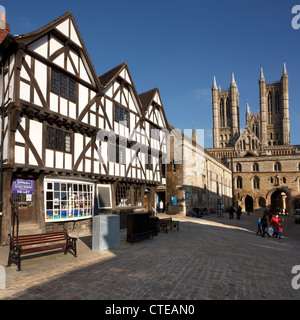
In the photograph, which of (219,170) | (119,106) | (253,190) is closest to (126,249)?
(119,106)

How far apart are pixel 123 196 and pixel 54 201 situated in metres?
6.40

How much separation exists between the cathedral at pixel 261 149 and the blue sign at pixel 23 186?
36.0 m

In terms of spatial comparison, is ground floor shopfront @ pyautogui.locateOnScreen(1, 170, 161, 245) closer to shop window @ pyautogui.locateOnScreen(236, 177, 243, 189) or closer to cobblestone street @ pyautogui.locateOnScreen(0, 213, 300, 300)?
cobblestone street @ pyautogui.locateOnScreen(0, 213, 300, 300)

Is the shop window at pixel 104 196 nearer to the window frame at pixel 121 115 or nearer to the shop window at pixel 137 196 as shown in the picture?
the shop window at pixel 137 196

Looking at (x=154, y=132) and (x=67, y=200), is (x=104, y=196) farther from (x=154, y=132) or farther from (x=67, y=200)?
(x=154, y=132)

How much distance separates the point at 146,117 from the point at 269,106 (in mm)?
87785

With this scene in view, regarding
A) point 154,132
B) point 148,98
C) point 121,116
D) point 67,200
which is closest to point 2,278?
point 67,200

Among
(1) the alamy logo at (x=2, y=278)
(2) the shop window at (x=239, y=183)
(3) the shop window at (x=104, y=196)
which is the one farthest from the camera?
(2) the shop window at (x=239, y=183)

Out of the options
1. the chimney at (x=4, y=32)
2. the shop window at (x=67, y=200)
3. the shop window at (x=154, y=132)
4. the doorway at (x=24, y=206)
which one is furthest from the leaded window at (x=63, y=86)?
the shop window at (x=154, y=132)

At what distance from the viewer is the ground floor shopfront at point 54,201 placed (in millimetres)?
9966
